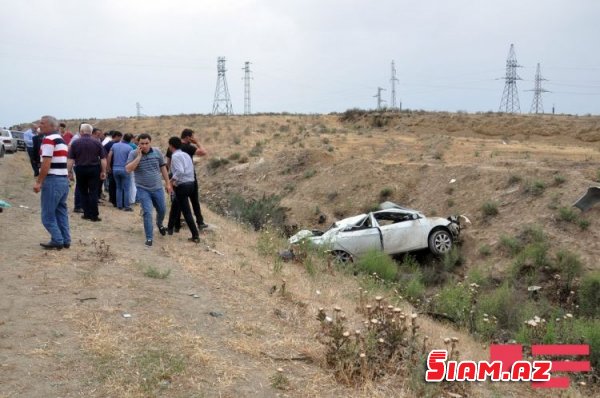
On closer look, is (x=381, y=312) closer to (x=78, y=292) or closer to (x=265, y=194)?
(x=78, y=292)

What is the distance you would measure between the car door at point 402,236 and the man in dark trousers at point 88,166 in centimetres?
643

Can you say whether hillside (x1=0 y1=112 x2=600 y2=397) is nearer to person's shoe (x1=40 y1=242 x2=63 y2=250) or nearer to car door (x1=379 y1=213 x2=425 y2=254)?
person's shoe (x1=40 y1=242 x2=63 y2=250)

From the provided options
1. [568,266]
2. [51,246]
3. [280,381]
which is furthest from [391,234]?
[280,381]

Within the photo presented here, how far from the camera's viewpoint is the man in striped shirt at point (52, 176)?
7.38 meters

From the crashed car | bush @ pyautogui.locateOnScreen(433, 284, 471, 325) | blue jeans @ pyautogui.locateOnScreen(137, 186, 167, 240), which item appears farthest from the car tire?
blue jeans @ pyautogui.locateOnScreen(137, 186, 167, 240)

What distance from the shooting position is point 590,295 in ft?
35.8

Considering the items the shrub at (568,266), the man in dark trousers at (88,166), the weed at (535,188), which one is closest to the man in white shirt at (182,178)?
the man in dark trousers at (88,166)

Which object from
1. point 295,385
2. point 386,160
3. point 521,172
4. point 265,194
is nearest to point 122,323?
point 295,385

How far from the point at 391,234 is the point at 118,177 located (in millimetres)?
6458

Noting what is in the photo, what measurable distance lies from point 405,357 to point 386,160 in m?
17.5

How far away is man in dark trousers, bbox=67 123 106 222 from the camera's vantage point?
10.2 metres

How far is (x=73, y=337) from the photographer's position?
5074 millimetres

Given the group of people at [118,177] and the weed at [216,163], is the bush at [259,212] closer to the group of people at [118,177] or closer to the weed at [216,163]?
the group of people at [118,177]

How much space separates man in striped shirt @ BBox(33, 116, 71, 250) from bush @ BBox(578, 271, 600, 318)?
9487 mm
